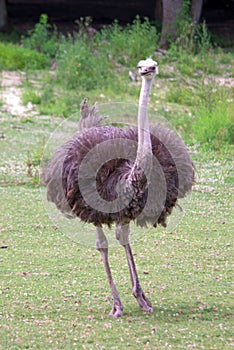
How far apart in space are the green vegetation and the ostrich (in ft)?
0.93

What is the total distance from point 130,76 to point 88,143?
9423 mm

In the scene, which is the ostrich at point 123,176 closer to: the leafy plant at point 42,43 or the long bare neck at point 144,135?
the long bare neck at point 144,135

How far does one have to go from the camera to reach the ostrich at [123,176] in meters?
4.96

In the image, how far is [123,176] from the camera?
16.8ft

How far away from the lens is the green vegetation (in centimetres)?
510

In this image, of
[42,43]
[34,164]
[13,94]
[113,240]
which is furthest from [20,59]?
[113,240]

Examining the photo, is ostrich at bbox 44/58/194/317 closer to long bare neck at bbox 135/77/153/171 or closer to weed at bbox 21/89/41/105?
long bare neck at bbox 135/77/153/171

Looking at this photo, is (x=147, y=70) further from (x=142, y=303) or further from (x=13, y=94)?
(x=13, y=94)

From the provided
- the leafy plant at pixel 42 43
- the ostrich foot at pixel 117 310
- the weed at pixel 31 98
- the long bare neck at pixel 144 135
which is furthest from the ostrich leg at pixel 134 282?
the leafy plant at pixel 42 43

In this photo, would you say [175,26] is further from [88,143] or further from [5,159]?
[88,143]

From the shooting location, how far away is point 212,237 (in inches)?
297

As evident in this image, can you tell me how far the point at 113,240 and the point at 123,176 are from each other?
0.74 meters

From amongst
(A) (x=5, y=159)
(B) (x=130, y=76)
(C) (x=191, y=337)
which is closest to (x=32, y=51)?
(B) (x=130, y=76)

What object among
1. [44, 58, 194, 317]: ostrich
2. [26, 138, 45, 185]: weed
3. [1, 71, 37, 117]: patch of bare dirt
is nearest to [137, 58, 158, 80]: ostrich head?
[44, 58, 194, 317]: ostrich
